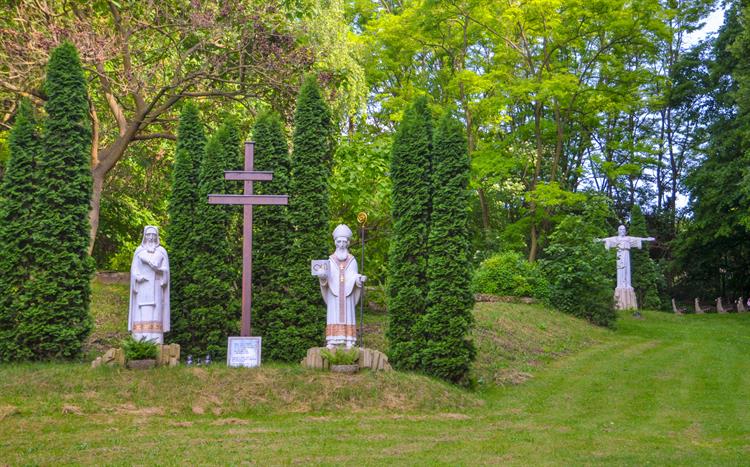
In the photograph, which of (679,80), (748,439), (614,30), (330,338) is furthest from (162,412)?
(679,80)

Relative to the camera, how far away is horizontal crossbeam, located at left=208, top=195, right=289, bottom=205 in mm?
12258

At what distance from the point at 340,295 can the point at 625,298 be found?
63.8ft

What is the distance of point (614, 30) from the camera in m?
26.5

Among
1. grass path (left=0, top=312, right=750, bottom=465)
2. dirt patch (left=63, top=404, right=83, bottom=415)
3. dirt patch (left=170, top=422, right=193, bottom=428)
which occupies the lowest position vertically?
grass path (left=0, top=312, right=750, bottom=465)

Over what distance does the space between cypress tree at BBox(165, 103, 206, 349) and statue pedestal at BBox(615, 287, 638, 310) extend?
19834mm

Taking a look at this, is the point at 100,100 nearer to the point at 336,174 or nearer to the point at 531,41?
the point at 336,174

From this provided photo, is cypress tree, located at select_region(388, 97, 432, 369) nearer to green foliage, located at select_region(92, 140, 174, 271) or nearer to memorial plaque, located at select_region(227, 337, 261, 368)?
memorial plaque, located at select_region(227, 337, 261, 368)

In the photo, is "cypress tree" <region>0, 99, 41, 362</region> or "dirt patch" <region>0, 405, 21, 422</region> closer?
"dirt patch" <region>0, 405, 21, 422</region>

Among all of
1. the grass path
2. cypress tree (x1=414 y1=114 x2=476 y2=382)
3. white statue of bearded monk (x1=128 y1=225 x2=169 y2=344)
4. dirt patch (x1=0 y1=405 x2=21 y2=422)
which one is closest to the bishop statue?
the grass path

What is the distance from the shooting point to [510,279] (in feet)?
73.6

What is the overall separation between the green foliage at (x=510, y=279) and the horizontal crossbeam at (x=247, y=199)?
11.2 m

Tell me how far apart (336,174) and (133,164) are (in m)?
7.68

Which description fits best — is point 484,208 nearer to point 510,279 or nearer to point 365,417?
point 510,279

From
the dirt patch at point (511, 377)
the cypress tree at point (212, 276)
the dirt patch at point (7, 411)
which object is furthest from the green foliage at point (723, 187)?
the dirt patch at point (7, 411)
